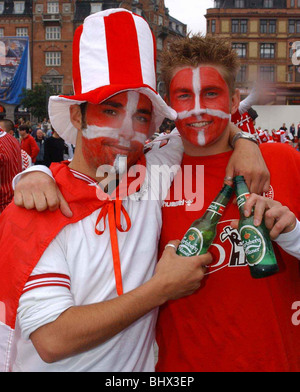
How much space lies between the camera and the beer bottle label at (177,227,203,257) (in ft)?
6.28

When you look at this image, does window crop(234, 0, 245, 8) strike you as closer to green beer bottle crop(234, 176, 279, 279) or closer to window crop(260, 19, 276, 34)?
window crop(260, 19, 276, 34)

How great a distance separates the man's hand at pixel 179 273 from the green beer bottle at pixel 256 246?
226mm

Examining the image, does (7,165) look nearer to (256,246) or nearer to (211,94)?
(211,94)

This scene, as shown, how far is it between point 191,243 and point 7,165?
4166 millimetres

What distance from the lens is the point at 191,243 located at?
1.93m

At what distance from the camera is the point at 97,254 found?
1.81 m

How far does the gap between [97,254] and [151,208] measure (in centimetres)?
39

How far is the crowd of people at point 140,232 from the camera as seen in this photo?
1.67 meters

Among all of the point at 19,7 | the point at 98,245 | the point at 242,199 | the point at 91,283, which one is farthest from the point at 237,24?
the point at 91,283

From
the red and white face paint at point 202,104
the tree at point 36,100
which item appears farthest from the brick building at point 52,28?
the red and white face paint at point 202,104

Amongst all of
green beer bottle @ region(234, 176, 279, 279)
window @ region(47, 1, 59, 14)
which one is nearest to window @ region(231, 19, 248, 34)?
window @ region(47, 1, 59, 14)
